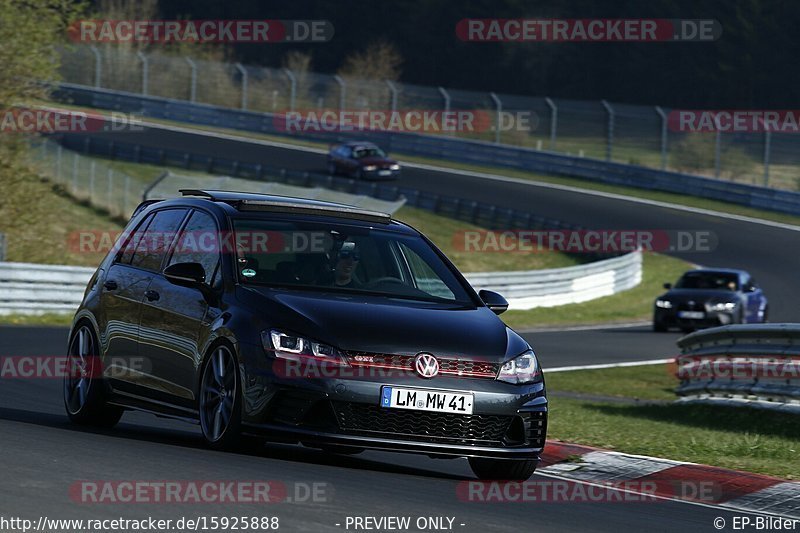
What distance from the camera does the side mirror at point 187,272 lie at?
29.5 feet

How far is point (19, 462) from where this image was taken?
7.89 m

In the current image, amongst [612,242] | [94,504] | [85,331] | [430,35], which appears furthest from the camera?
[430,35]

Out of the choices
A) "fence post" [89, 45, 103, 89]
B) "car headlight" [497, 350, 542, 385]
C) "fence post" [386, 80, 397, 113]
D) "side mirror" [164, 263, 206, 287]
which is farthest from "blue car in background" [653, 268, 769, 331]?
"fence post" [89, 45, 103, 89]

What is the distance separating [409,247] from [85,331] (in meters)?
2.53

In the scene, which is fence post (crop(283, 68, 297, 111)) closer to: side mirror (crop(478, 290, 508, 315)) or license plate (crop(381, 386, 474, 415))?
side mirror (crop(478, 290, 508, 315))

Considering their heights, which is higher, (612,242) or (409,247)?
(409,247)

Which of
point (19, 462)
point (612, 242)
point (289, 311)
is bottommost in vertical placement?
point (612, 242)

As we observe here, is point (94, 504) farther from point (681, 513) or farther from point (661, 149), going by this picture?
point (661, 149)

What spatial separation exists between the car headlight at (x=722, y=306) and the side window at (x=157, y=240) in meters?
19.9

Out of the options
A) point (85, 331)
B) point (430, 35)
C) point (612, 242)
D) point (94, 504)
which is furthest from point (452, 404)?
point (430, 35)

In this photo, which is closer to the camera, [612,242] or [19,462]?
[19,462]

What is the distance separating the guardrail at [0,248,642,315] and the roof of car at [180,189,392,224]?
45.3ft

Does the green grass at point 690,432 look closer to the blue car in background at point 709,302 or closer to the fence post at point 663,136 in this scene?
the blue car in background at point 709,302

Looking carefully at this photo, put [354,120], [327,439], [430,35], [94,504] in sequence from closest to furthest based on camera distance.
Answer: [94,504] → [327,439] → [354,120] → [430,35]
